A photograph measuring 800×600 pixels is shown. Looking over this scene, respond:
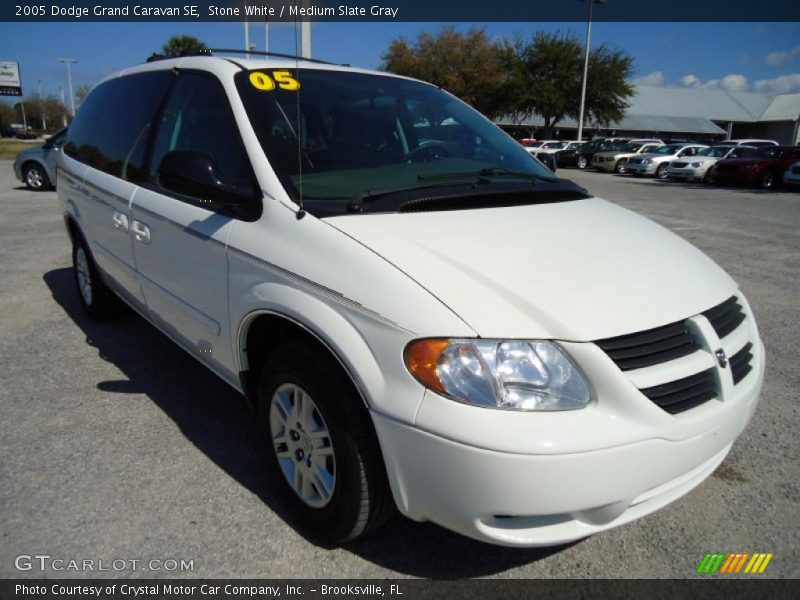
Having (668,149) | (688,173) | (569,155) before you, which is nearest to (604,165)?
(569,155)

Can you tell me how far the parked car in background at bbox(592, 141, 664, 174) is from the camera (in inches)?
1057

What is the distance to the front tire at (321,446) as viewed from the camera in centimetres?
187

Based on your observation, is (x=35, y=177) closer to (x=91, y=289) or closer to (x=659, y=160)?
(x=91, y=289)

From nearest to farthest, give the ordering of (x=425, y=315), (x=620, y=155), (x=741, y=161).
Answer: (x=425, y=315) → (x=741, y=161) → (x=620, y=155)

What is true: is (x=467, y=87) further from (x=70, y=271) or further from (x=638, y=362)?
(x=638, y=362)

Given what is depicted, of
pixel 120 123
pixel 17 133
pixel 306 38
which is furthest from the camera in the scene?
pixel 17 133

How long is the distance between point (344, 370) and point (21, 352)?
321cm

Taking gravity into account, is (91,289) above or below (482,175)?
below

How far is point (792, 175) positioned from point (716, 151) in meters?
4.80

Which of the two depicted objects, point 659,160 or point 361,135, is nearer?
point 361,135

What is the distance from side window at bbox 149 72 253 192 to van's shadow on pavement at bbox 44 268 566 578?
126 centimetres

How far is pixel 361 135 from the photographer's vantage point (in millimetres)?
2725

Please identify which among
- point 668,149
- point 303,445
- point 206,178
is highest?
point 668,149

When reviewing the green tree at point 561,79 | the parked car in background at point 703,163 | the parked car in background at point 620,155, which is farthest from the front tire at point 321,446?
the green tree at point 561,79
